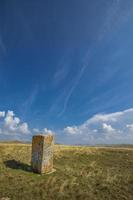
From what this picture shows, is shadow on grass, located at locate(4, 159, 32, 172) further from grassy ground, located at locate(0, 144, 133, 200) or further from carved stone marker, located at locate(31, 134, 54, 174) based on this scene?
carved stone marker, located at locate(31, 134, 54, 174)

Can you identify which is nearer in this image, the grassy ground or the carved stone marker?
the grassy ground

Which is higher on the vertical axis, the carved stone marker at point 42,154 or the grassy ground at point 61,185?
the carved stone marker at point 42,154

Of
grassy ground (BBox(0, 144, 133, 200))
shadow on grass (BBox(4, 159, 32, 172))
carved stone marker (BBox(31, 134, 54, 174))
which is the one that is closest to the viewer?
grassy ground (BBox(0, 144, 133, 200))

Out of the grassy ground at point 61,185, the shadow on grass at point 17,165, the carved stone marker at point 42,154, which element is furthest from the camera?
the shadow on grass at point 17,165

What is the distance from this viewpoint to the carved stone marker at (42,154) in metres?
17.0

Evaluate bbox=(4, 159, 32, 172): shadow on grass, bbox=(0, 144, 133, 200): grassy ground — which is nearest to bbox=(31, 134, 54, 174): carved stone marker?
bbox=(0, 144, 133, 200): grassy ground

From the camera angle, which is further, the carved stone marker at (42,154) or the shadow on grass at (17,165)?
the shadow on grass at (17,165)

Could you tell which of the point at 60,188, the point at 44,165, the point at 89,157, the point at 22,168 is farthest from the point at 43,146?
the point at 89,157

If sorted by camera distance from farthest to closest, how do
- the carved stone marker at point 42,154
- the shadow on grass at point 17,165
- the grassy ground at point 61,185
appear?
1. the shadow on grass at point 17,165
2. the carved stone marker at point 42,154
3. the grassy ground at point 61,185

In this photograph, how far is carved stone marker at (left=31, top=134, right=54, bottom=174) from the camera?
55.7ft

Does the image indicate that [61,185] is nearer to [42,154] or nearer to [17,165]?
[42,154]

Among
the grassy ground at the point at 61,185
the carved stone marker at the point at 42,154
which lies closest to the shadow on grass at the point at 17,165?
the grassy ground at the point at 61,185

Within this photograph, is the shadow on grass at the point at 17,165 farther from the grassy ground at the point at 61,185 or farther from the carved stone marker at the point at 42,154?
the carved stone marker at the point at 42,154

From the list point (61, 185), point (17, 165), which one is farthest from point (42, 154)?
point (61, 185)
